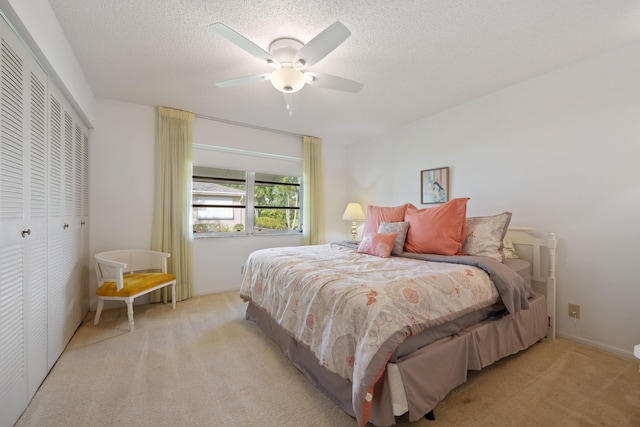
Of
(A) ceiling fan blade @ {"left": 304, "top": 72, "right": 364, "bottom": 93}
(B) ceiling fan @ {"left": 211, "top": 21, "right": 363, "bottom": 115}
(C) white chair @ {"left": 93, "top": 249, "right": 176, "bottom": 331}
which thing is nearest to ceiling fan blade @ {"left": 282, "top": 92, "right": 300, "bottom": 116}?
(B) ceiling fan @ {"left": 211, "top": 21, "right": 363, "bottom": 115}

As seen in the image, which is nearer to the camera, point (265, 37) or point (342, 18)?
point (342, 18)

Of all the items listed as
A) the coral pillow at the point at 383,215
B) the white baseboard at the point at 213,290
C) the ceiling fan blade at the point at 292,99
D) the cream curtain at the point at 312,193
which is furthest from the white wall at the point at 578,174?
the white baseboard at the point at 213,290

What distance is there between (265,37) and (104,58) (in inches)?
59.0

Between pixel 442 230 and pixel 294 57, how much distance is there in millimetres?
1924

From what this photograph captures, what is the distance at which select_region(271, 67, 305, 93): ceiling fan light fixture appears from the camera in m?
2.02

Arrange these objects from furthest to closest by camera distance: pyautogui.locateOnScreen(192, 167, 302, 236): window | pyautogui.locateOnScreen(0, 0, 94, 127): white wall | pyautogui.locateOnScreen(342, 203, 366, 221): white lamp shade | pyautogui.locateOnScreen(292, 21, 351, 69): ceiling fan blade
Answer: pyautogui.locateOnScreen(342, 203, 366, 221): white lamp shade → pyautogui.locateOnScreen(192, 167, 302, 236): window → pyautogui.locateOnScreen(292, 21, 351, 69): ceiling fan blade → pyautogui.locateOnScreen(0, 0, 94, 127): white wall

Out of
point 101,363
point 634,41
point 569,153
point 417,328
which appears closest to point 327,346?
point 417,328

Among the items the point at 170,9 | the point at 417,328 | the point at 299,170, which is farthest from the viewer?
the point at 299,170

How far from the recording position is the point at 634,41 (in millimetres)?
1998

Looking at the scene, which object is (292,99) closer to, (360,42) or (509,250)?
(360,42)

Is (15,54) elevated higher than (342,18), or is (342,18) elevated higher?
(342,18)

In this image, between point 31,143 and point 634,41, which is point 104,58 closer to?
point 31,143

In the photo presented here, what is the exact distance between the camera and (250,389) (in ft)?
5.41

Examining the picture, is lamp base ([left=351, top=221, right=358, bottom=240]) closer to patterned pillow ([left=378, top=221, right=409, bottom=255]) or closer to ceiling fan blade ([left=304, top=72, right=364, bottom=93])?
patterned pillow ([left=378, top=221, right=409, bottom=255])
